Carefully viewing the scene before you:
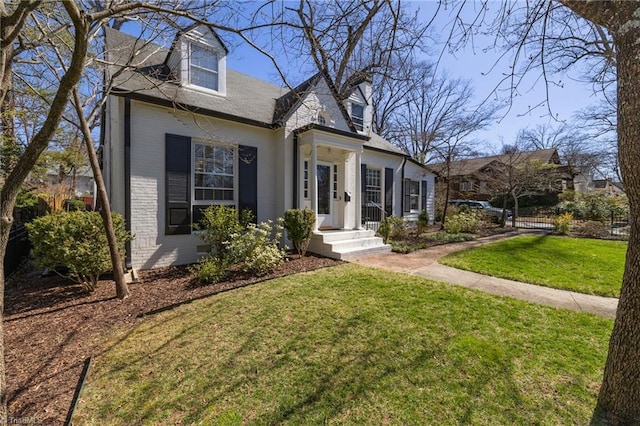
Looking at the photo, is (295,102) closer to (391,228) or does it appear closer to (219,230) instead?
(219,230)

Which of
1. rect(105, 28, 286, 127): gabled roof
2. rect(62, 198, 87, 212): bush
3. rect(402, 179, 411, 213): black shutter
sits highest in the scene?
rect(105, 28, 286, 127): gabled roof

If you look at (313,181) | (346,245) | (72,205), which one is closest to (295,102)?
(313,181)

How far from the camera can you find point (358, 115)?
39.8ft

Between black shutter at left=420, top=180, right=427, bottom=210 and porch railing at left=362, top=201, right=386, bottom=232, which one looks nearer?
porch railing at left=362, top=201, right=386, bottom=232

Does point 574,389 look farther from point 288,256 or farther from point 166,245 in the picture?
point 166,245

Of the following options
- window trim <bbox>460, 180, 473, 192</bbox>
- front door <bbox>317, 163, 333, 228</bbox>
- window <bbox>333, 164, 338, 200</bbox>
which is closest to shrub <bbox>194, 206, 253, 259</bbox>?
front door <bbox>317, 163, 333, 228</bbox>

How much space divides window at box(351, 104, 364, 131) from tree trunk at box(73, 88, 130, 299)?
9.42 m

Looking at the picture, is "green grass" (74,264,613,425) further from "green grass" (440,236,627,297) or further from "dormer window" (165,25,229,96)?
"dormer window" (165,25,229,96)

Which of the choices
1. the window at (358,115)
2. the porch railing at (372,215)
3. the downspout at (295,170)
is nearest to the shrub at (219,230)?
the downspout at (295,170)

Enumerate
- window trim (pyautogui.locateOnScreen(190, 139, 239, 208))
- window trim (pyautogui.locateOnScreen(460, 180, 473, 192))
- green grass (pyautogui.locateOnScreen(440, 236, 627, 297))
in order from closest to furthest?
green grass (pyautogui.locateOnScreen(440, 236, 627, 297)), window trim (pyautogui.locateOnScreen(190, 139, 239, 208)), window trim (pyautogui.locateOnScreen(460, 180, 473, 192))

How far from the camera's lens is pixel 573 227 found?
14.0m

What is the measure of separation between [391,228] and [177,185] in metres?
7.12

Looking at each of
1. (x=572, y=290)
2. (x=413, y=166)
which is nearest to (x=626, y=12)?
(x=572, y=290)

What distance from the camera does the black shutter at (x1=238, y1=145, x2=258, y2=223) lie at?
7.84 metres
